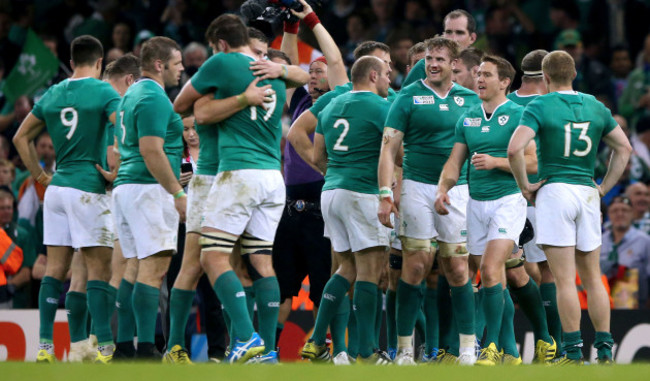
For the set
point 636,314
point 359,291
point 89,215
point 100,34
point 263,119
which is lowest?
point 636,314

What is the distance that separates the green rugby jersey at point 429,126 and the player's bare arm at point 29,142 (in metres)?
3.01

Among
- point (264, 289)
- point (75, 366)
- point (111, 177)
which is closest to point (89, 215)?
point (111, 177)

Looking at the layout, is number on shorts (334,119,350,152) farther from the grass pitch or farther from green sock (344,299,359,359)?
the grass pitch

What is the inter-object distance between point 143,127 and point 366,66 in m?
1.88

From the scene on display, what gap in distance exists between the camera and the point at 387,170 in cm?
852

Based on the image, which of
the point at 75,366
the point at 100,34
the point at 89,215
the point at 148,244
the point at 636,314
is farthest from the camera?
the point at 100,34

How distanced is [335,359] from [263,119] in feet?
7.18

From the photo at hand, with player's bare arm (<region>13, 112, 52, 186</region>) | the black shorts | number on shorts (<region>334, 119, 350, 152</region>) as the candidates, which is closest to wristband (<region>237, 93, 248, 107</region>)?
number on shorts (<region>334, 119, 350, 152</region>)

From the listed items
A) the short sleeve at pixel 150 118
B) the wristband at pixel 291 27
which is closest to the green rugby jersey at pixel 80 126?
the short sleeve at pixel 150 118

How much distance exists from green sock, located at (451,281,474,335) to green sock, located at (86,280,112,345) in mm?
2788

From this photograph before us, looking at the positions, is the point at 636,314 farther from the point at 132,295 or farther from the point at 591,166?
the point at 132,295

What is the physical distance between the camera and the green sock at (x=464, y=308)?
877cm

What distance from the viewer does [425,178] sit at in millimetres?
9016

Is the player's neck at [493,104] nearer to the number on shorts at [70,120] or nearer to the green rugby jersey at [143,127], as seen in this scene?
the green rugby jersey at [143,127]
